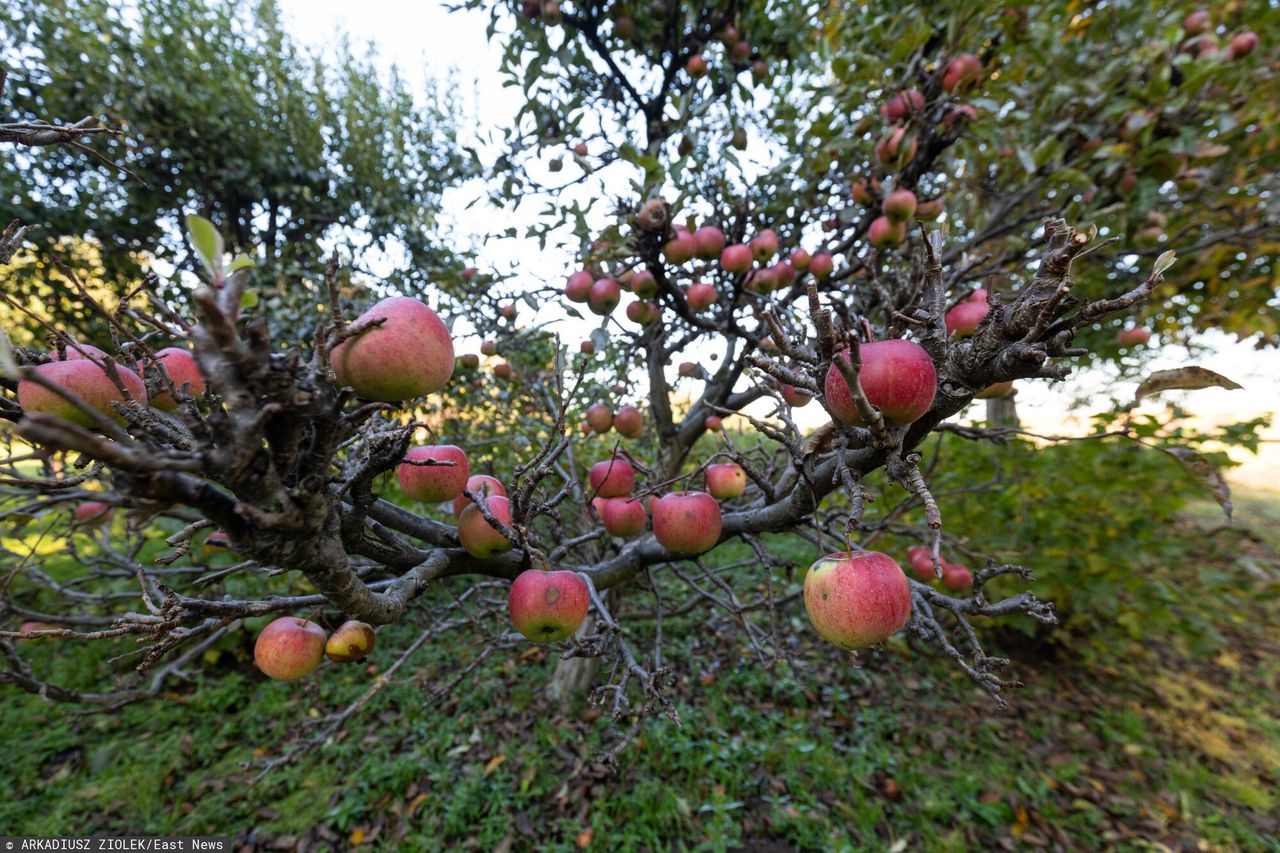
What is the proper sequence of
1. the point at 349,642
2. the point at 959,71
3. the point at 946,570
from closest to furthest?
the point at 349,642 < the point at 959,71 < the point at 946,570

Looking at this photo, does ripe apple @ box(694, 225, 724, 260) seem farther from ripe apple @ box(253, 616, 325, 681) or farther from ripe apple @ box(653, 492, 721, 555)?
ripe apple @ box(253, 616, 325, 681)

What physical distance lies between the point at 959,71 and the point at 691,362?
7.11ft

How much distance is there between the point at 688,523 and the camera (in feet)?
5.53

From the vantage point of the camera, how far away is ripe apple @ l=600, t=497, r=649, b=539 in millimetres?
2014

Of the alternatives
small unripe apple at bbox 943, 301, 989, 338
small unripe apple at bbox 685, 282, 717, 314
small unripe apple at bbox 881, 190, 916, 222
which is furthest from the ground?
small unripe apple at bbox 881, 190, 916, 222

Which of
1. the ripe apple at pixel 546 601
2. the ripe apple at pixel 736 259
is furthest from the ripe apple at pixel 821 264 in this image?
the ripe apple at pixel 546 601

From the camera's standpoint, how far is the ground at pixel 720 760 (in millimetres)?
2721

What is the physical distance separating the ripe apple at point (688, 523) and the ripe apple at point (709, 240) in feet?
5.31

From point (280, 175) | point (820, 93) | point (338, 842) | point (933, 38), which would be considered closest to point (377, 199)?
point (280, 175)

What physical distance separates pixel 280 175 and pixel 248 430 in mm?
7751

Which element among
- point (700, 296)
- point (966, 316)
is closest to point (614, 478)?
point (700, 296)

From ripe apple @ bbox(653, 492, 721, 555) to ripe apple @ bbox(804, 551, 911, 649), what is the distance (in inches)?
15.8

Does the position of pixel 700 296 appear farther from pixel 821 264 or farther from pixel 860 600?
pixel 860 600

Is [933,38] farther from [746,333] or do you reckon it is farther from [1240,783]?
[1240,783]
